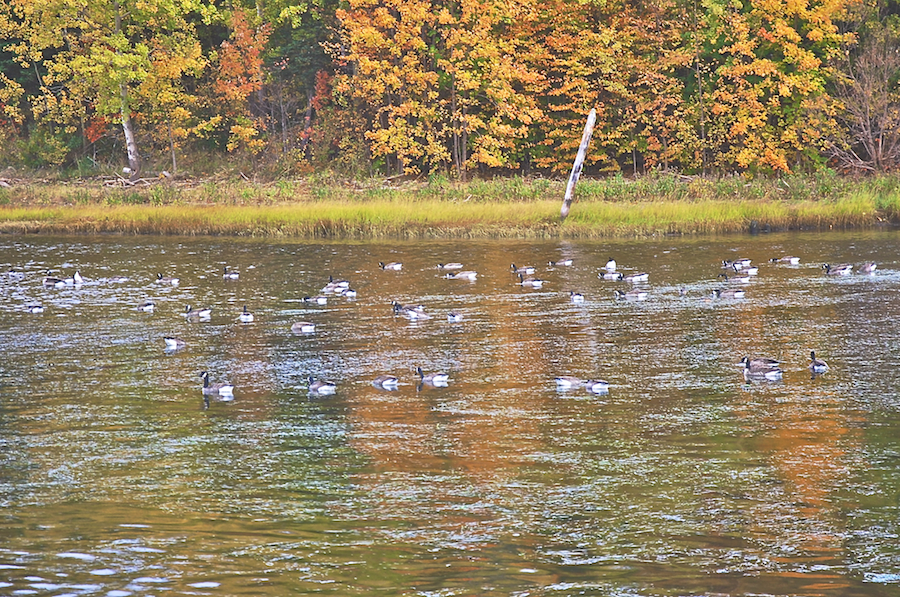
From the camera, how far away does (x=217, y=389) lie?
1739 centimetres

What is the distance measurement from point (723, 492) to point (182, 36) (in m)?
52.6

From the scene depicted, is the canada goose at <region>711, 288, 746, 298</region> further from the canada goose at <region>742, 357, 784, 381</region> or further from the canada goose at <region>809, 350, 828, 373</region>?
the canada goose at <region>742, 357, 784, 381</region>

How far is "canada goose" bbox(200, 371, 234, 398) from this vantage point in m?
17.3

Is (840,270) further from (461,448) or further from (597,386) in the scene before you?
(461,448)

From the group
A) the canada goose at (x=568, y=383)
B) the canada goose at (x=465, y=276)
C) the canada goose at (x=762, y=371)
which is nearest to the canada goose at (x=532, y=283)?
the canada goose at (x=465, y=276)

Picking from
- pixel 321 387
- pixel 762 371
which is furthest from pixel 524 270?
pixel 321 387

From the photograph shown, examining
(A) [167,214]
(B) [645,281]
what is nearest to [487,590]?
(B) [645,281]

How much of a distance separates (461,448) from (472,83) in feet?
127

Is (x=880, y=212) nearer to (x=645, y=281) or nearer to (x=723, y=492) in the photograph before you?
(x=645, y=281)

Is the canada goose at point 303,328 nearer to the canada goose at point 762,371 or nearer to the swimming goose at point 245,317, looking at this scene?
the swimming goose at point 245,317

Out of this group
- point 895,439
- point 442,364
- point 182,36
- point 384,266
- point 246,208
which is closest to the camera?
point 895,439

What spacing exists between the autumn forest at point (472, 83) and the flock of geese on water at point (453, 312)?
62.2 feet

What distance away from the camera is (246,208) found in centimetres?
4525

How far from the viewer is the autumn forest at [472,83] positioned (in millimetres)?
49156
